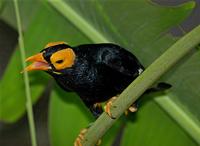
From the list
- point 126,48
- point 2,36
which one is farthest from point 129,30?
point 2,36

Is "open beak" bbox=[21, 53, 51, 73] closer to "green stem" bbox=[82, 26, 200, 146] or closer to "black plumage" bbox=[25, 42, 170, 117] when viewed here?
"black plumage" bbox=[25, 42, 170, 117]

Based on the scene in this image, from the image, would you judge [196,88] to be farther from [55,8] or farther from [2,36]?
[2,36]

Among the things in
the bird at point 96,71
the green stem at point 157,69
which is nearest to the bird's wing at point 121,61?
the bird at point 96,71

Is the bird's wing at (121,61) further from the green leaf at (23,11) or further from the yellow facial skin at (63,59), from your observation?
the green leaf at (23,11)

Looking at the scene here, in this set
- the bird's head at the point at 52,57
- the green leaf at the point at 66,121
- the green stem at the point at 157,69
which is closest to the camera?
the green stem at the point at 157,69

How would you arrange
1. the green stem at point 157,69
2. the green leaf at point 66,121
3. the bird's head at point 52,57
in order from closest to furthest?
the green stem at point 157,69, the bird's head at point 52,57, the green leaf at point 66,121

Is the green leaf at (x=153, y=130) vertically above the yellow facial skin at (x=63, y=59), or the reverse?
the yellow facial skin at (x=63, y=59)

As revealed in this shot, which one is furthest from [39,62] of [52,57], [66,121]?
[66,121]

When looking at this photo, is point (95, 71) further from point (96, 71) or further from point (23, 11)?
point (23, 11)
